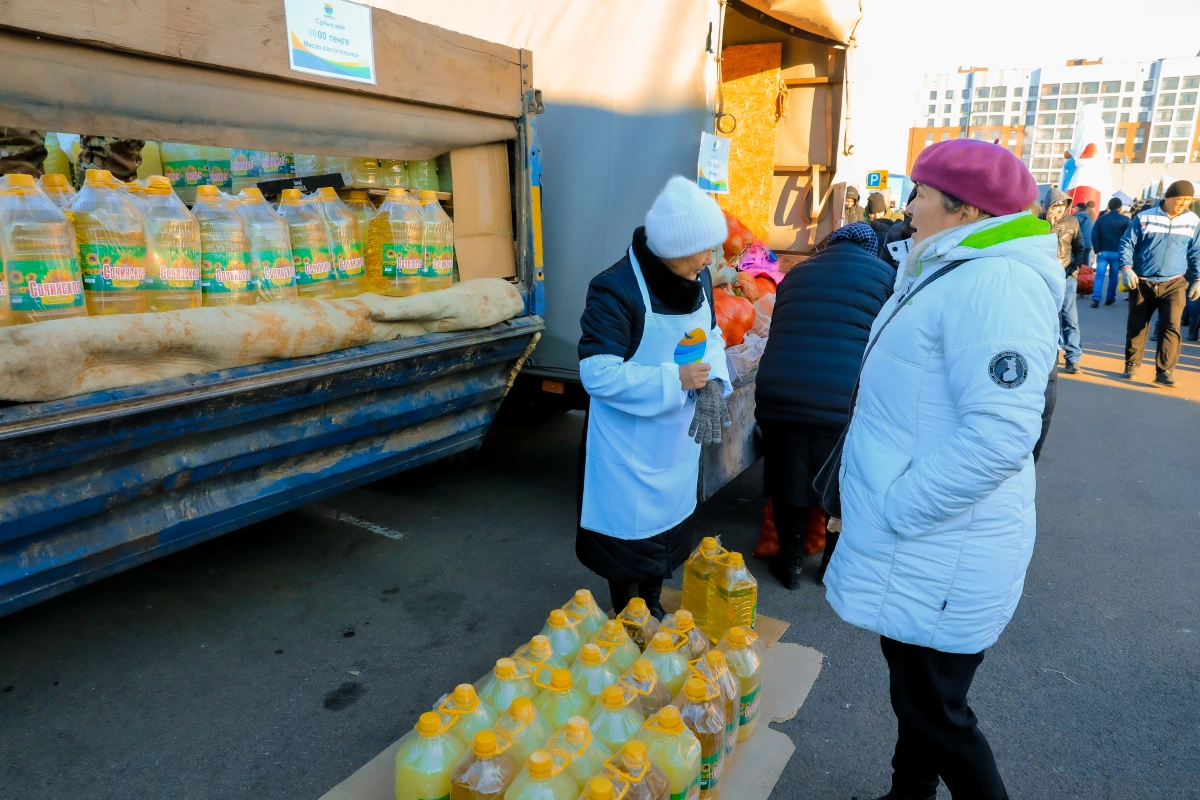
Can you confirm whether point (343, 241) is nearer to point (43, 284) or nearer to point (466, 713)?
point (43, 284)

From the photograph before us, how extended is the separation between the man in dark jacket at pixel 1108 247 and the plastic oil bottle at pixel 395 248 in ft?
39.5

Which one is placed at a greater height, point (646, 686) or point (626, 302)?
point (626, 302)

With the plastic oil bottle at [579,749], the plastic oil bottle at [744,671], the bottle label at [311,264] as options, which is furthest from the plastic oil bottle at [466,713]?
the bottle label at [311,264]

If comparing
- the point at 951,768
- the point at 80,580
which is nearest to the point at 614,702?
the point at 951,768

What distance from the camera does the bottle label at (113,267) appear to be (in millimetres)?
2328

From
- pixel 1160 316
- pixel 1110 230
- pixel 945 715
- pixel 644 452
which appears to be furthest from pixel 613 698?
pixel 1110 230

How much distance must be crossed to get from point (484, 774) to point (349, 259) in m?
2.26

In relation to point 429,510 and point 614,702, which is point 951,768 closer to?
point 614,702

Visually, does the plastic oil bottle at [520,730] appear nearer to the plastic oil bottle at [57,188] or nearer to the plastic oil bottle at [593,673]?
the plastic oil bottle at [593,673]

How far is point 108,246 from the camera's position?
92.6 inches

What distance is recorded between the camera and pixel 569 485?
4977 millimetres

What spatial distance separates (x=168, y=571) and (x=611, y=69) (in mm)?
3536

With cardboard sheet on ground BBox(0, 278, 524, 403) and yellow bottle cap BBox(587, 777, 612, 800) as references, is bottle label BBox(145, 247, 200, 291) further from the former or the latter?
yellow bottle cap BBox(587, 777, 612, 800)

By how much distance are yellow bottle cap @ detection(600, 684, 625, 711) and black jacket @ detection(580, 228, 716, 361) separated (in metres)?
1.06
